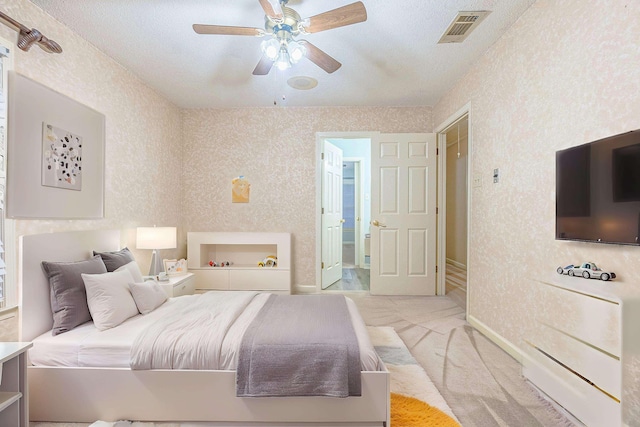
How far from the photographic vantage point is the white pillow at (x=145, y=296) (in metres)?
2.14

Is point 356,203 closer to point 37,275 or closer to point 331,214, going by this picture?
point 331,214

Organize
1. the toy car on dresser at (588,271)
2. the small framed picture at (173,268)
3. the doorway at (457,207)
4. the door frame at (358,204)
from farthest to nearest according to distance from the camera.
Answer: the door frame at (358,204), the doorway at (457,207), the small framed picture at (173,268), the toy car on dresser at (588,271)

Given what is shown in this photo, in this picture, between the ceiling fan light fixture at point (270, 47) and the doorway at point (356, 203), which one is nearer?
the ceiling fan light fixture at point (270, 47)

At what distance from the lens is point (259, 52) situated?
279 centimetres

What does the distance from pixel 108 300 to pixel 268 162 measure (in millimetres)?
2669

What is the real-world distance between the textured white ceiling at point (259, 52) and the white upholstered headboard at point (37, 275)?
5.39 feet

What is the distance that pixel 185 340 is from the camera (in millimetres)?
1667

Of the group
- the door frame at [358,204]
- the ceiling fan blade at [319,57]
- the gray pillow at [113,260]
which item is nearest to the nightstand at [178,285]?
the gray pillow at [113,260]

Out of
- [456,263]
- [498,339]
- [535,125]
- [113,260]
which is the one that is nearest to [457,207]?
[456,263]

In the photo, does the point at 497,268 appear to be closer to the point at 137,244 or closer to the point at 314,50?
the point at 314,50

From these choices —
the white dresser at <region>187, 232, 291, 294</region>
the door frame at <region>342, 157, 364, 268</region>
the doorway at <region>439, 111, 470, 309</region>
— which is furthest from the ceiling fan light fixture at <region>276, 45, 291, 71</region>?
the door frame at <region>342, 157, 364, 268</region>

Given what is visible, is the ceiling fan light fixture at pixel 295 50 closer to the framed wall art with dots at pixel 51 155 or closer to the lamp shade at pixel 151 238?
the framed wall art with dots at pixel 51 155

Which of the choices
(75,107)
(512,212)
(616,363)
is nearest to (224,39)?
(75,107)

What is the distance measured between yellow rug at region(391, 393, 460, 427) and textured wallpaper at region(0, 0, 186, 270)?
8.32ft
